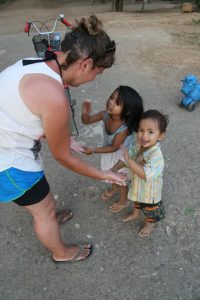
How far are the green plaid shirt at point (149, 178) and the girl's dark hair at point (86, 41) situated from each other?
2.51 feet

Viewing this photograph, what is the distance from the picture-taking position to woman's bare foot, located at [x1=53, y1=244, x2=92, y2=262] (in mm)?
2305

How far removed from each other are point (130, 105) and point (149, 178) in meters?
0.50

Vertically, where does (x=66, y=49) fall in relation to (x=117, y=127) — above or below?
above

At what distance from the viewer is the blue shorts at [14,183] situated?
176cm

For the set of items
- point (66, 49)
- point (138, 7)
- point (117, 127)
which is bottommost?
point (138, 7)

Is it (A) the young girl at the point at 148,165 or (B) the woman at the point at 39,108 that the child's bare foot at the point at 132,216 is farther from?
(B) the woman at the point at 39,108

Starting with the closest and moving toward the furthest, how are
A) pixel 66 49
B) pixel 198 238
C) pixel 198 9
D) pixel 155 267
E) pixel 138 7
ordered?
pixel 66 49 < pixel 155 267 < pixel 198 238 < pixel 198 9 < pixel 138 7

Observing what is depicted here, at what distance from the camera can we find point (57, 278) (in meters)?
2.24

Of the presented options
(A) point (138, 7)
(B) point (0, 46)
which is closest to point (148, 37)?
(B) point (0, 46)

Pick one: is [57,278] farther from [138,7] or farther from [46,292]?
[138,7]

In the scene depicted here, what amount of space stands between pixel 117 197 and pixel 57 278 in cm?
89

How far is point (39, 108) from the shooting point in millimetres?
1504

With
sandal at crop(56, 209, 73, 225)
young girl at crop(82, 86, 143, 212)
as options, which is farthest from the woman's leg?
young girl at crop(82, 86, 143, 212)

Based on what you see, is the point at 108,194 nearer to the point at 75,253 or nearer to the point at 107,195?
the point at 107,195
